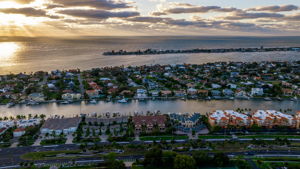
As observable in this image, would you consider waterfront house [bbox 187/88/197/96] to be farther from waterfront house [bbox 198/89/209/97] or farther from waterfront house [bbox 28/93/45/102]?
waterfront house [bbox 28/93/45/102]

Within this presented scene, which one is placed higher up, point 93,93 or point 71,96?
point 93,93

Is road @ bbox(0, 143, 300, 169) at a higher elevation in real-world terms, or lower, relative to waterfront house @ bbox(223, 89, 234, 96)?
lower

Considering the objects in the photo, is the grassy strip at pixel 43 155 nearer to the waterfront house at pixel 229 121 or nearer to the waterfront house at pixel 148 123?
the waterfront house at pixel 148 123

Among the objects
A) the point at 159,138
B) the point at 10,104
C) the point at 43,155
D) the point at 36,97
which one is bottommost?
the point at 43,155

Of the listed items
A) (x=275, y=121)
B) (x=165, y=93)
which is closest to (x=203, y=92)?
(x=165, y=93)

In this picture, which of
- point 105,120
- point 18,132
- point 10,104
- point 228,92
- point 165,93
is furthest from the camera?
point 228,92

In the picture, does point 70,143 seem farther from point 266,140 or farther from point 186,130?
point 266,140

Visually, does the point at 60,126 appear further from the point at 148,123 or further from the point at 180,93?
the point at 180,93

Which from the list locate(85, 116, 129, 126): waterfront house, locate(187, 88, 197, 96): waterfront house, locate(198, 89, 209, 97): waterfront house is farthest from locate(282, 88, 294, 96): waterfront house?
locate(85, 116, 129, 126): waterfront house

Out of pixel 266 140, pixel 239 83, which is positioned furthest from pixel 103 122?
pixel 239 83
